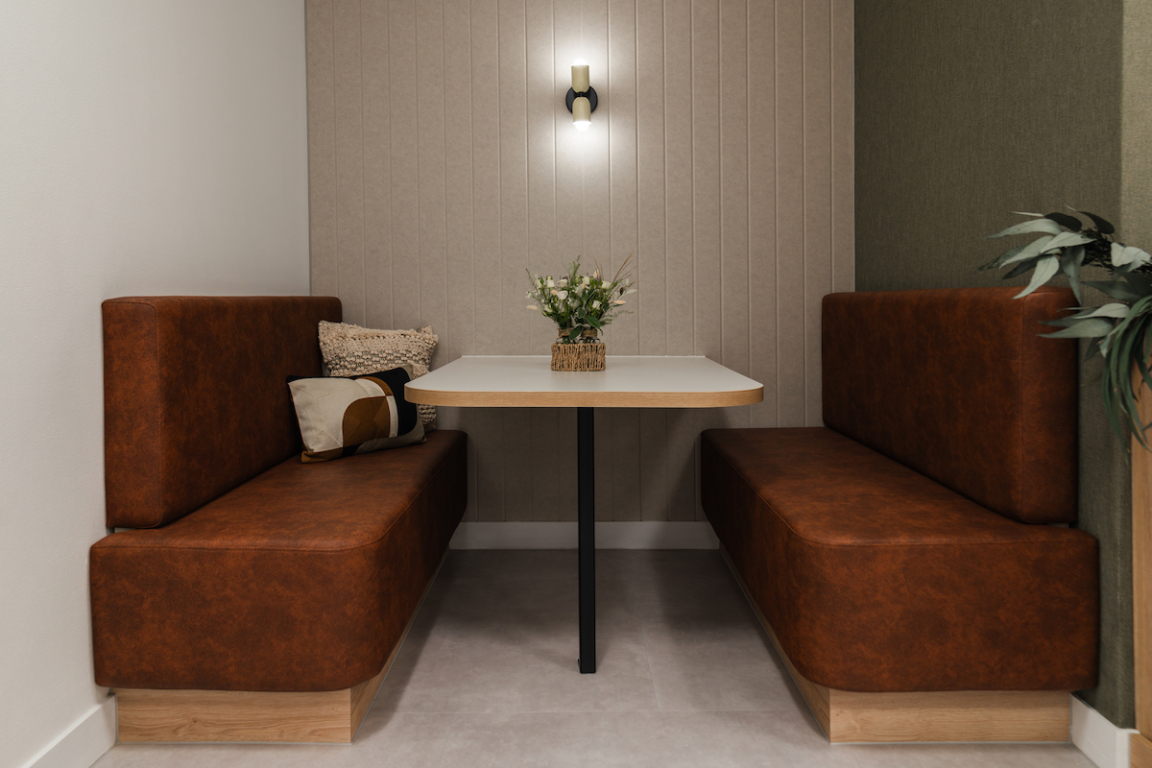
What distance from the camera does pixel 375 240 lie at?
9.53ft

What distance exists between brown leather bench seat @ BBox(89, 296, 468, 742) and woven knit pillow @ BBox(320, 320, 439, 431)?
809 mm

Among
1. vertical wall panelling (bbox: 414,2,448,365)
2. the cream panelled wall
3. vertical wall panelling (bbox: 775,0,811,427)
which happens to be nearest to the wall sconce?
→ the cream panelled wall

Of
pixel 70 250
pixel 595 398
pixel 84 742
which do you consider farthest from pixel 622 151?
pixel 84 742

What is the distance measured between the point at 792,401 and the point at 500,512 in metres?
1.28

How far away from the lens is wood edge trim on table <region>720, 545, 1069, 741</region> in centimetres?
158

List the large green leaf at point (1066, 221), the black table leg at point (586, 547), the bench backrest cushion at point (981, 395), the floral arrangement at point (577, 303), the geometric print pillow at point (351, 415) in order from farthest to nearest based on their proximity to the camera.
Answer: the geometric print pillow at point (351, 415) → the floral arrangement at point (577, 303) → the black table leg at point (586, 547) → the bench backrest cushion at point (981, 395) → the large green leaf at point (1066, 221)

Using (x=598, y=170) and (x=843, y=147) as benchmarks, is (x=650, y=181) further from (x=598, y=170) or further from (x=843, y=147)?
(x=843, y=147)

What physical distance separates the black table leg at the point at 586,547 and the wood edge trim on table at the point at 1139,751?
1162 mm

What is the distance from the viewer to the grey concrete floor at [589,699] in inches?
61.3

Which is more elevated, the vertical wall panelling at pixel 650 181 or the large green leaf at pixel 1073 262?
the vertical wall panelling at pixel 650 181

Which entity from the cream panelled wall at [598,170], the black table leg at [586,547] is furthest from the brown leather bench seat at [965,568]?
the cream panelled wall at [598,170]

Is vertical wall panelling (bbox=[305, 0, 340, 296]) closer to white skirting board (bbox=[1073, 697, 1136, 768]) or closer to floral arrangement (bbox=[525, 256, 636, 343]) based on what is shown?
floral arrangement (bbox=[525, 256, 636, 343])

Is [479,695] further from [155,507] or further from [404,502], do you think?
[155,507]

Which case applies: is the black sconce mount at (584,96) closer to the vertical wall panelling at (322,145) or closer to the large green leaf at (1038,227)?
the vertical wall panelling at (322,145)
